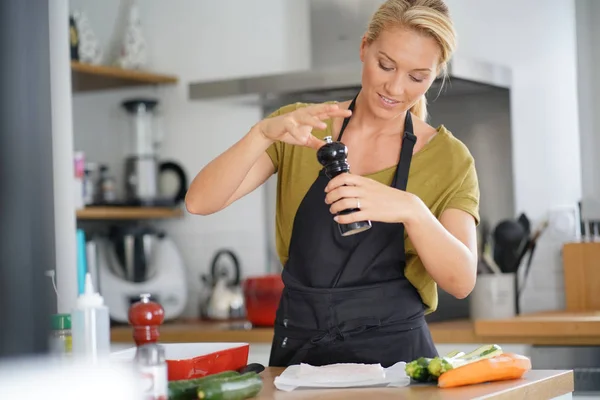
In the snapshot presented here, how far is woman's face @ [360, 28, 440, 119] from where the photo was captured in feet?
6.93

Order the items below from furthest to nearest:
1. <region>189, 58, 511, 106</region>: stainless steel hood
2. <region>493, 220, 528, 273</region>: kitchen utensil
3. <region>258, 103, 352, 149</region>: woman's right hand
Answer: <region>493, 220, 528, 273</region>: kitchen utensil < <region>189, 58, 511, 106</region>: stainless steel hood < <region>258, 103, 352, 149</region>: woman's right hand

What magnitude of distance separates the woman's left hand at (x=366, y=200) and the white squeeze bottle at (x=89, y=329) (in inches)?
18.9

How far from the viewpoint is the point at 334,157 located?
179 cm

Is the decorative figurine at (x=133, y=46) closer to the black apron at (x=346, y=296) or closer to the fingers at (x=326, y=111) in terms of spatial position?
the black apron at (x=346, y=296)

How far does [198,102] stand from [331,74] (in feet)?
3.67

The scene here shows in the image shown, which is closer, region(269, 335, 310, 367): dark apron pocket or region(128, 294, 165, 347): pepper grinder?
region(128, 294, 165, 347): pepper grinder

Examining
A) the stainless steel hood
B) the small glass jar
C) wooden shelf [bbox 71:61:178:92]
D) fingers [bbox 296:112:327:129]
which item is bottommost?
the small glass jar

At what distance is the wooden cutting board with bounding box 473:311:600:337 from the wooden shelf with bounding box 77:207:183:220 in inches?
65.4

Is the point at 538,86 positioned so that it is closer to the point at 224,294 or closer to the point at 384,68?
the point at 224,294

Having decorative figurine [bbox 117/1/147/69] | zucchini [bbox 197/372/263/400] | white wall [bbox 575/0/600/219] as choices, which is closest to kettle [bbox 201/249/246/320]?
decorative figurine [bbox 117/1/147/69]

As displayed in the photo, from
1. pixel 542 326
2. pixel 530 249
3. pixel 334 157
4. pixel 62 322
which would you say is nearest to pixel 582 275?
pixel 530 249

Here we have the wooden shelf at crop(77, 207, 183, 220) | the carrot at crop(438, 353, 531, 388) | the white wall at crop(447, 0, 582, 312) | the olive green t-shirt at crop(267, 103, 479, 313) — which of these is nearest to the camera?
the carrot at crop(438, 353, 531, 388)

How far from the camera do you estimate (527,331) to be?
324 centimetres

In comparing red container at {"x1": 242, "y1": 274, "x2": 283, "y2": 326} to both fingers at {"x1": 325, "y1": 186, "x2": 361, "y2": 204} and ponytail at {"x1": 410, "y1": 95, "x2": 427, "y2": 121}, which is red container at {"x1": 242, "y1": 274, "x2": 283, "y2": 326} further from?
fingers at {"x1": 325, "y1": 186, "x2": 361, "y2": 204}
